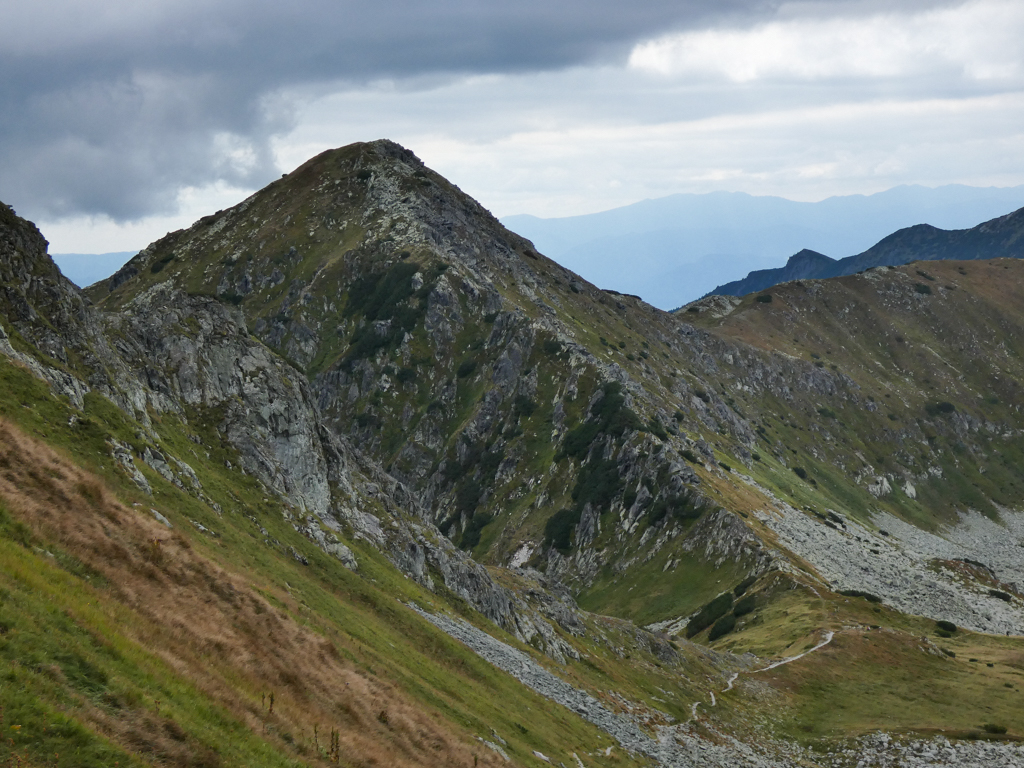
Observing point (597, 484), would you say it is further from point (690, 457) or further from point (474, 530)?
point (474, 530)

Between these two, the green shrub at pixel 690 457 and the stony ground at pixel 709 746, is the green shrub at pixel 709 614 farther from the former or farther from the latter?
the stony ground at pixel 709 746

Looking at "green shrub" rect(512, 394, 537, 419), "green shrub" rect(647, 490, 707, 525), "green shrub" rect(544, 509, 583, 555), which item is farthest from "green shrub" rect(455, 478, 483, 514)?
"green shrub" rect(647, 490, 707, 525)

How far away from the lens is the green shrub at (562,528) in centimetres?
12888

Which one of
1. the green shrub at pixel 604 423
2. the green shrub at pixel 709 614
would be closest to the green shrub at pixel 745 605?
the green shrub at pixel 709 614

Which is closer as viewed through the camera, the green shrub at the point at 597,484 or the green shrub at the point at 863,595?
the green shrub at the point at 863,595

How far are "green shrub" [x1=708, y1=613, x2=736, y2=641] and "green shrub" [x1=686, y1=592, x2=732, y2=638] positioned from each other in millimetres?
1799

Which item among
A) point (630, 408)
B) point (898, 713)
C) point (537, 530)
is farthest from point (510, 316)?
point (898, 713)

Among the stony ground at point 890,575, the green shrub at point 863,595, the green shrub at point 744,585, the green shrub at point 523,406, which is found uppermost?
the green shrub at point 523,406

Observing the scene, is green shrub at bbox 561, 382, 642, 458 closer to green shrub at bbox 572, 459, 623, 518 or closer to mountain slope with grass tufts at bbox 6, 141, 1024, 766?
mountain slope with grass tufts at bbox 6, 141, 1024, 766

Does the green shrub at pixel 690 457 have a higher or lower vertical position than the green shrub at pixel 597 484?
higher

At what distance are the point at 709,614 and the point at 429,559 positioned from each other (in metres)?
46.9

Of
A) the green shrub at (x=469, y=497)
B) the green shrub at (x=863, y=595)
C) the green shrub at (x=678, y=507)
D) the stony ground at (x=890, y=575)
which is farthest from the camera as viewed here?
the green shrub at (x=469, y=497)

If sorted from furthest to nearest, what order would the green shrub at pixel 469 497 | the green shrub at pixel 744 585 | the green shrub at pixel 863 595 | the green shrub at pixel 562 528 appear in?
the green shrub at pixel 469 497, the green shrub at pixel 562 528, the green shrub at pixel 744 585, the green shrub at pixel 863 595

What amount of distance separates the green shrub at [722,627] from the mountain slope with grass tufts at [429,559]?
0.40 m
